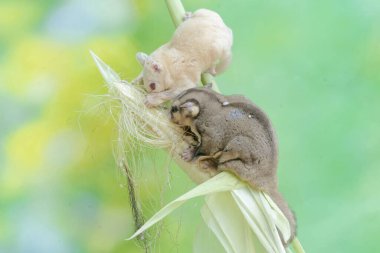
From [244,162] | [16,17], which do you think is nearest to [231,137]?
[244,162]

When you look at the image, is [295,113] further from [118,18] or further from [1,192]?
[1,192]

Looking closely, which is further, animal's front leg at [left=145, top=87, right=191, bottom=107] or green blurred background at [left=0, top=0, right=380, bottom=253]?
green blurred background at [left=0, top=0, right=380, bottom=253]

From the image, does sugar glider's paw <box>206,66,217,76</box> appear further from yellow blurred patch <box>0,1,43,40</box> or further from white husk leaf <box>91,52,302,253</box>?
yellow blurred patch <box>0,1,43,40</box>

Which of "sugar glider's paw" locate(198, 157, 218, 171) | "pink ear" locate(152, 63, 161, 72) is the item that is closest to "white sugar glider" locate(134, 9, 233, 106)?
"pink ear" locate(152, 63, 161, 72)

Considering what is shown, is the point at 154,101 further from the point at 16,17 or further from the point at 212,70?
the point at 16,17

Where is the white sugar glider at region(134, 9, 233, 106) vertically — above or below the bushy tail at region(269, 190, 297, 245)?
above
